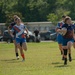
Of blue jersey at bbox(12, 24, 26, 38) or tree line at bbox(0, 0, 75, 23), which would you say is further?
tree line at bbox(0, 0, 75, 23)

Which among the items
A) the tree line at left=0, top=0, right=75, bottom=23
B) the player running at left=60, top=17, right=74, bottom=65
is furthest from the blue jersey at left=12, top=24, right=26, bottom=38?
the tree line at left=0, top=0, right=75, bottom=23

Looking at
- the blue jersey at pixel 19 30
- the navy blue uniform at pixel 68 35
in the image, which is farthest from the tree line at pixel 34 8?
the navy blue uniform at pixel 68 35

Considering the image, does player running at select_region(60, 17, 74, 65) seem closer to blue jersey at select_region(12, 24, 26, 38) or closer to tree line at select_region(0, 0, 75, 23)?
blue jersey at select_region(12, 24, 26, 38)

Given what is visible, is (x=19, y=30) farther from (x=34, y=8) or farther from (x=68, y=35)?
(x=34, y=8)

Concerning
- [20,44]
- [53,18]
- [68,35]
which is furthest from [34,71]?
[53,18]

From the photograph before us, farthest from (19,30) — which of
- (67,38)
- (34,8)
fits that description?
(34,8)

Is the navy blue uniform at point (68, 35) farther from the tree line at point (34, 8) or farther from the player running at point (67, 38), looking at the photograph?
the tree line at point (34, 8)

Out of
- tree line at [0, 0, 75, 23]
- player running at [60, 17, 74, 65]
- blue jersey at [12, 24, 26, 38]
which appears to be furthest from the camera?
tree line at [0, 0, 75, 23]

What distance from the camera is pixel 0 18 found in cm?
8825

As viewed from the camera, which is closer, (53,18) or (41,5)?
(53,18)

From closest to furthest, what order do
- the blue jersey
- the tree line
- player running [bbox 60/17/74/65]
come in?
player running [bbox 60/17/74/65] → the blue jersey → the tree line

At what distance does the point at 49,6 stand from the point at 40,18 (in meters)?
3.38

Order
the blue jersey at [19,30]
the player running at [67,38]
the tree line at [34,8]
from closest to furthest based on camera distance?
the player running at [67,38]
the blue jersey at [19,30]
the tree line at [34,8]

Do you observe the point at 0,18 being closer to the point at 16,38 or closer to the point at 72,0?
the point at 72,0
